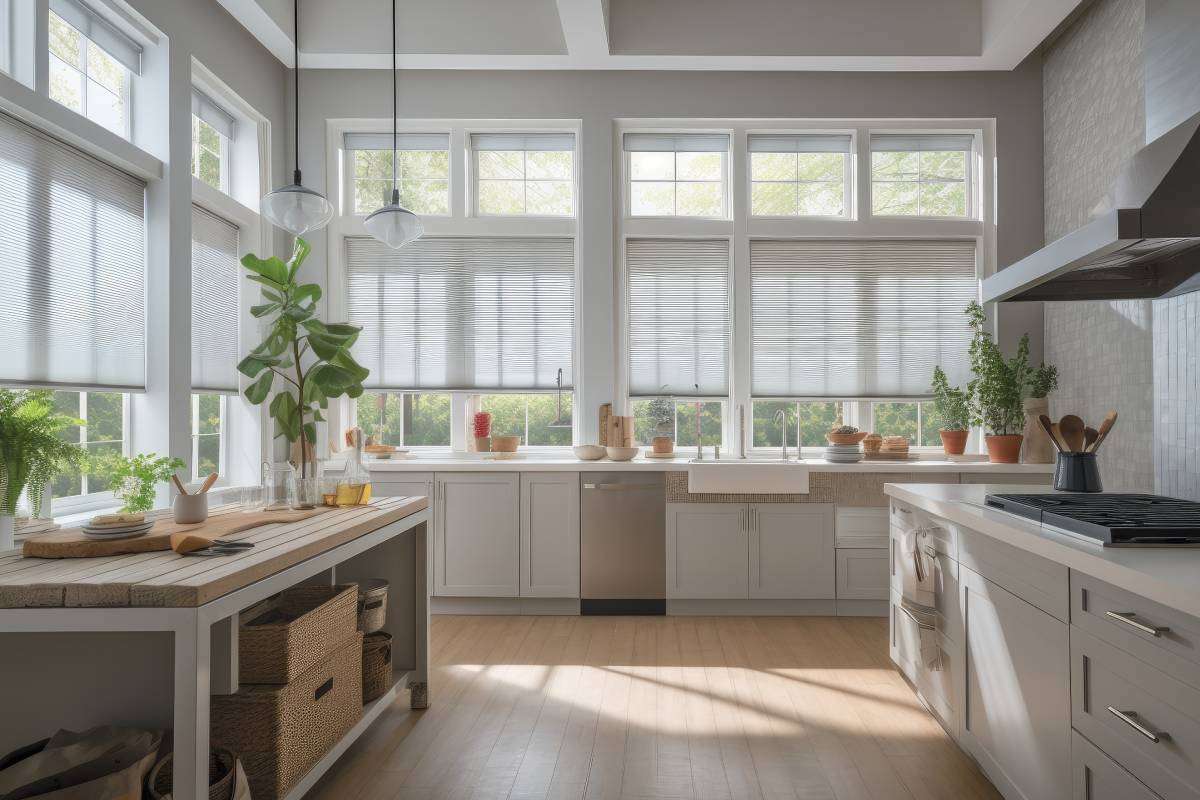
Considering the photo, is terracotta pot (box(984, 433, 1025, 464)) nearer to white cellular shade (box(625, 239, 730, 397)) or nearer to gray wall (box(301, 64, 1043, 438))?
gray wall (box(301, 64, 1043, 438))

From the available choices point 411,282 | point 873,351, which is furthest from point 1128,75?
point 411,282

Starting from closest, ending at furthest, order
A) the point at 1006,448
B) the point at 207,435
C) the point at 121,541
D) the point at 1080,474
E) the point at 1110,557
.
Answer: the point at 1110,557 → the point at 121,541 → the point at 1080,474 → the point at 207,435 → the point at 1006,448

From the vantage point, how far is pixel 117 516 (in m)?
2.14

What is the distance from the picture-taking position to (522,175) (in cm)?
545

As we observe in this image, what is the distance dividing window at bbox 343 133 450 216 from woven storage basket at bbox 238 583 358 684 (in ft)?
11.0

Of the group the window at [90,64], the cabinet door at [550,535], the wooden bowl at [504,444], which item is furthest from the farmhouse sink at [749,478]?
the window at [90,64]

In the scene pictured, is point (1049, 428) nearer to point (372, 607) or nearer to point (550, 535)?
point (372, 607)

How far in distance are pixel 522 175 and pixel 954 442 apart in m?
3.55

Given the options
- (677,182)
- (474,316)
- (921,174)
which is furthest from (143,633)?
(921,174)

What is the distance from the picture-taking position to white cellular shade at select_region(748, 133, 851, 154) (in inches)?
→ 213

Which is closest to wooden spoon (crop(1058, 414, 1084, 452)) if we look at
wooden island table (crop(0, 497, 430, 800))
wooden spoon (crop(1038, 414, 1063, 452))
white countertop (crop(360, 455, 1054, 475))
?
wooden spoon (crop(1038, 414, 1063, 452))

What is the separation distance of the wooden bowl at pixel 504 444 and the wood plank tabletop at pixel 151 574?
2.78m

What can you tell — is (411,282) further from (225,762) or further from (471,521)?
(225,762)

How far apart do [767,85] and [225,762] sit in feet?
16.6
